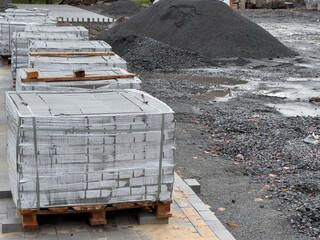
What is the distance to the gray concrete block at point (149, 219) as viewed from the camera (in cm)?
712

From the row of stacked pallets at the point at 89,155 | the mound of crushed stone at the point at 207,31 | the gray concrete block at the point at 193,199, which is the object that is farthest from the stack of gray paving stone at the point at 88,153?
the mound of crushed stone at the point at 207,31

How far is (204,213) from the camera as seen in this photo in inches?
301

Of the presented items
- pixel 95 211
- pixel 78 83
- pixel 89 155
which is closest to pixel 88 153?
pixel 89 155

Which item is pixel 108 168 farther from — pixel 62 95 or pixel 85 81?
pixel 85 81

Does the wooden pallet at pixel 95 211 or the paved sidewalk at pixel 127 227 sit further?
the paved sidewalk at pixel 127 227

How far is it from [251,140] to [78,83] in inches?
181

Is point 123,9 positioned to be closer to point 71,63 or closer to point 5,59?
point 5,59

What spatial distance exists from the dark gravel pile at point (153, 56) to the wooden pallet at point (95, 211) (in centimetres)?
1496

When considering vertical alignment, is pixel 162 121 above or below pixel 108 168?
above

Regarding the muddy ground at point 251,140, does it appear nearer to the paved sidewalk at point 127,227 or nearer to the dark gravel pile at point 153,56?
the paved sidewalk at point 127,227

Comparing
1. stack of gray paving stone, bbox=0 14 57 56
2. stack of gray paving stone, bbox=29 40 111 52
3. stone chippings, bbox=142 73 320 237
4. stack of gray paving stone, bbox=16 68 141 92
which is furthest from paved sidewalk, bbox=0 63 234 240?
stack of gray paving stone, bbox=0 14 57 56

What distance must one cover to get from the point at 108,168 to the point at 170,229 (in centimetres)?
116

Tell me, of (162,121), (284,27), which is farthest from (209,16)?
(162,121)

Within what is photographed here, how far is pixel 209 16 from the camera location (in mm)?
26875
